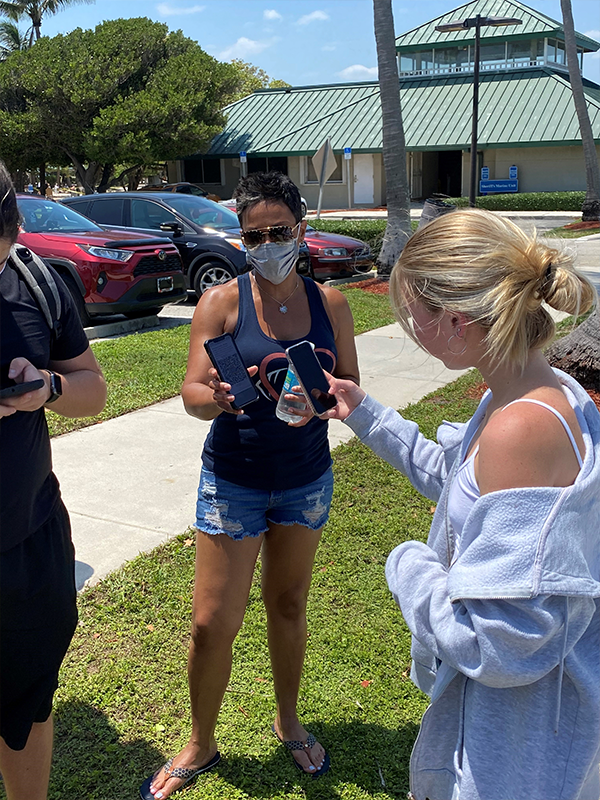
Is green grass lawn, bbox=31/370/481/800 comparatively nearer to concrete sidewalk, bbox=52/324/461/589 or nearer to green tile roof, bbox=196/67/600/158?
concrete sidewalk, bbox=52/324/461/589

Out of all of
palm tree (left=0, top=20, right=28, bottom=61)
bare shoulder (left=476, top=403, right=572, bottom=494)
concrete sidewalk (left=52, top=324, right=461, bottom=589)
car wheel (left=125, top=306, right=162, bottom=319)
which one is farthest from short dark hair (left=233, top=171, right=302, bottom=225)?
palm tree (left=0, top=20, right=28, bottom=61)

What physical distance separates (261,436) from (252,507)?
0.24 meters

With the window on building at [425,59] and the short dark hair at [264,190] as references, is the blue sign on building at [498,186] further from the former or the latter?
the short dark hair at [264,190]

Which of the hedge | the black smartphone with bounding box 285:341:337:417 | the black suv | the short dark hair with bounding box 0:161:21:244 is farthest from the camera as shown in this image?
the hedge

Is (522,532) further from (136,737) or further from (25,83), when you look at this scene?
(25,83)

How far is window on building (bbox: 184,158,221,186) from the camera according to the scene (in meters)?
42.3

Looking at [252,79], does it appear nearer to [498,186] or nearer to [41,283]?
[498,186]

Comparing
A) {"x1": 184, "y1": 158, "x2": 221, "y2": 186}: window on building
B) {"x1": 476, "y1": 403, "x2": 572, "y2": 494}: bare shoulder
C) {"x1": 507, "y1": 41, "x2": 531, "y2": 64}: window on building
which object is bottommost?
{"x1": 476, "y1": 403, "x2": 572, "y2": 494}: bare shoulder

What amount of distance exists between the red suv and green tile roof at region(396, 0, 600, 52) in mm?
31931

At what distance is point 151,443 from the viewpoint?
609 centimetres

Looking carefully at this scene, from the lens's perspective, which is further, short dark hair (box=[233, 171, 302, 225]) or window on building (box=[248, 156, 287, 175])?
window on building (box=[248, 156, 287, 175])

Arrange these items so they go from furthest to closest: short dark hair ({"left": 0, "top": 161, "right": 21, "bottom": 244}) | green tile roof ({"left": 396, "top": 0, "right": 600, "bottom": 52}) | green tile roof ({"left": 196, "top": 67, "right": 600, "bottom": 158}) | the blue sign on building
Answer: green tile roof ({"left": 396, "top": 0, "right": 600, "bottom": 52}), the blue sign on building, green tile roof ({"left": 196, "top": 67, "right": 600, "bottom": 158}), short dark hair ({"left": 0, "top": 161, "right": 21, "bottom": 244})

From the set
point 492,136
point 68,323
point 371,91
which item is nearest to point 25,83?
point 371,91


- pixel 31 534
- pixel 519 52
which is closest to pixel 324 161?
pixel 31 534
